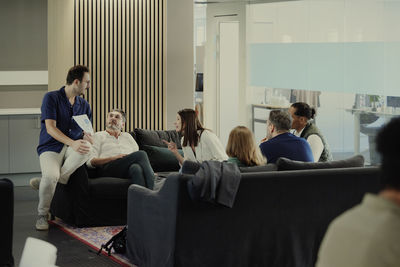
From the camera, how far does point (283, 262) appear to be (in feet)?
16.5

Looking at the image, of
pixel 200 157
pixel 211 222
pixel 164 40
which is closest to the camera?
pixel 211 222

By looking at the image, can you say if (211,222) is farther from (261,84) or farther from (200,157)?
(261,84)

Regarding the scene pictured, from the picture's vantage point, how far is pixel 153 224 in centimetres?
507

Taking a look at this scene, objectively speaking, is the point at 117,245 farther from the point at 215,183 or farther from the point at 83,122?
the point at 83,122

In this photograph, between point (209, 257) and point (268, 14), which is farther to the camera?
point (268, 14)

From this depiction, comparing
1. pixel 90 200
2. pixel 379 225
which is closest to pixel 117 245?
pixel 90 200

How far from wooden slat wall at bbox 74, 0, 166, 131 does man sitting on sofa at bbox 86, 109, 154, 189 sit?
1.53 m

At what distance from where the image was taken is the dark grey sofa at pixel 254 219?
4.81m

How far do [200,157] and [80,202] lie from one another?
1240mm

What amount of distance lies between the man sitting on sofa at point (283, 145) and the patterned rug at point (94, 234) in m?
1.49

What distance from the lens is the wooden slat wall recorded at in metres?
8.74

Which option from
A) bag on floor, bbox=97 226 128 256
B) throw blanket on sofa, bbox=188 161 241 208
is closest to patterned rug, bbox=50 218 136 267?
bag on floor, bbox=97 226 128 256

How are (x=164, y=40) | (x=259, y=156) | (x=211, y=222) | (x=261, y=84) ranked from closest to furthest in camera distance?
(x=211, y=222) < (x=259, y=156) < (x=164, y=40) < (x=261, y=84)

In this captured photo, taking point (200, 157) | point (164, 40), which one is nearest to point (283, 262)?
point (200, 157)
